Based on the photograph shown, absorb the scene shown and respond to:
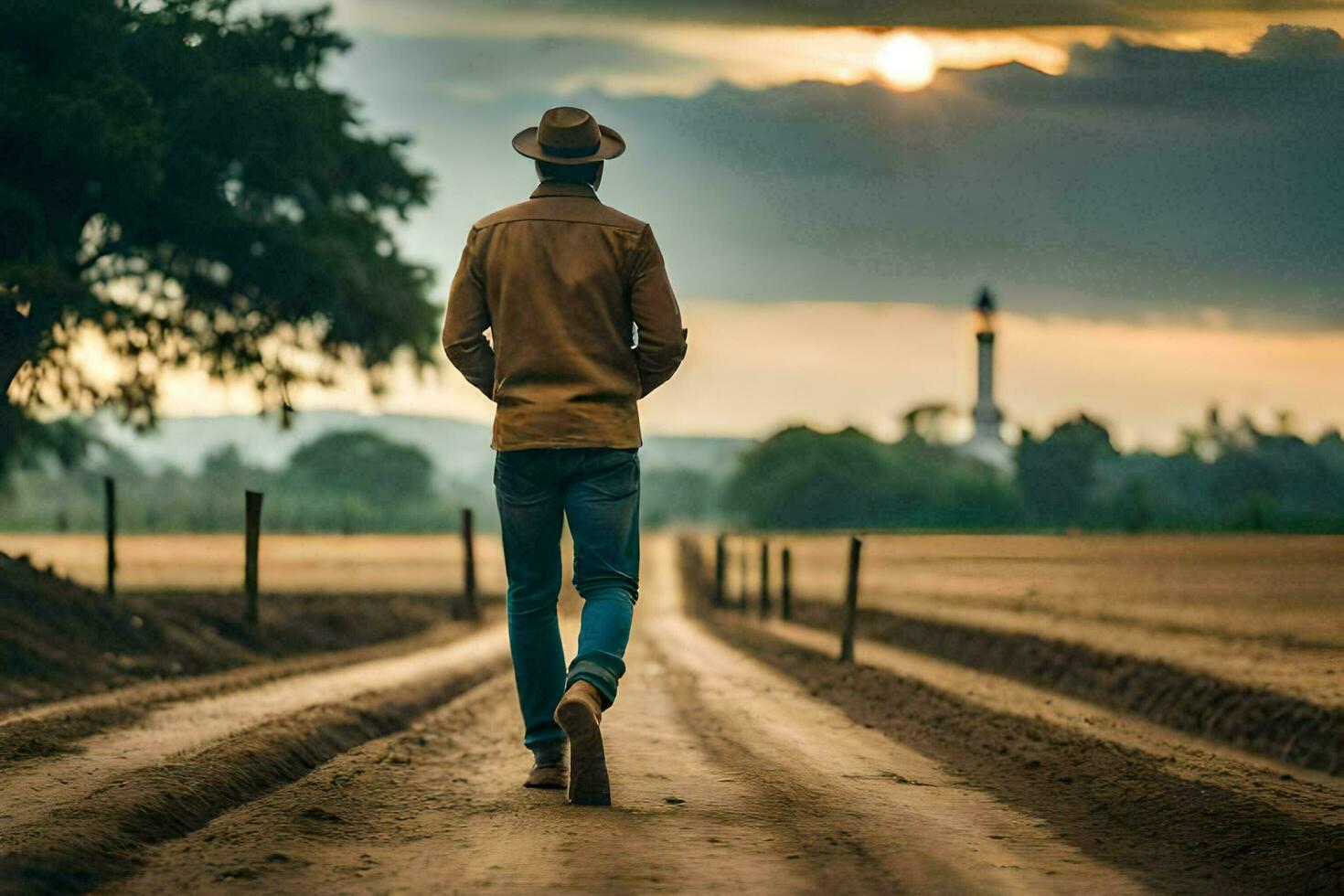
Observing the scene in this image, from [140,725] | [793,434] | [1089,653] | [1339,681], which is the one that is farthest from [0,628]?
[793,434]

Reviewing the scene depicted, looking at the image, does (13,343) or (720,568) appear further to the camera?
(720,568)

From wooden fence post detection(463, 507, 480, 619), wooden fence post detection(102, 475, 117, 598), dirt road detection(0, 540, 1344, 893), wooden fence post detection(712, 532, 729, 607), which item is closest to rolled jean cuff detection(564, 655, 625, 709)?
dirt road detection(0, 540, 1344, 893)

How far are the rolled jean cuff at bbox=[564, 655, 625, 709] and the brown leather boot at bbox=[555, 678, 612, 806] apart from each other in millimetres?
25

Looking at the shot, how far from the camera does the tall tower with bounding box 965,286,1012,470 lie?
116438 millimetres

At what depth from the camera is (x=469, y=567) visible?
110 ft

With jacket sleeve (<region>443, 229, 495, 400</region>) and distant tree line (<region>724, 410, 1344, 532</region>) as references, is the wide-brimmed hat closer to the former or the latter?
jacket sleeve (<region>443, 229, 495, 400</region>)

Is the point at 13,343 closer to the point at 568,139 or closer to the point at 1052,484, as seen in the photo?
the point at 568,139

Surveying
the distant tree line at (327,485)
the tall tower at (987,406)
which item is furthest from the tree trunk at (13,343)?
the tall tower at (987,406)

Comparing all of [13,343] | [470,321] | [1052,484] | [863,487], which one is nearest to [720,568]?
[13,343]

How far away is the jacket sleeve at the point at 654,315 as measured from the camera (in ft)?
18.5

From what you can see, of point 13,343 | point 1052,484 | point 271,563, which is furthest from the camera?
point 1052,484

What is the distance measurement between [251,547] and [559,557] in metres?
13.7

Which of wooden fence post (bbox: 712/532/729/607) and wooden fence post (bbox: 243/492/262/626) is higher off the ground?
wooden fence post (bbox: 243/492/262/626)

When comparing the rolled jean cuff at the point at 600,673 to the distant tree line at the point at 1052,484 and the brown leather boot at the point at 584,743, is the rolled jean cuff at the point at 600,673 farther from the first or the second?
the distant tree line at the point at 1052,484
